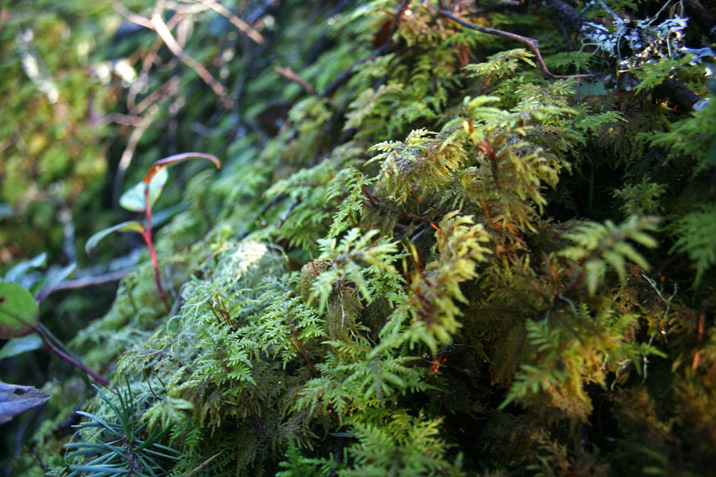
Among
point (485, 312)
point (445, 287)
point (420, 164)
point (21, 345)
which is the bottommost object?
point (21, 345)

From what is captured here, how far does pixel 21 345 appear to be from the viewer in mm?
1642

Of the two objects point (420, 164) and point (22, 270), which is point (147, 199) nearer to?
point (22, 270)

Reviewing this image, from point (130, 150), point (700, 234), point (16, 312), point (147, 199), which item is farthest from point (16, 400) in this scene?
point (130, 150)

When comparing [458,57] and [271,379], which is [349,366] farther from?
[458,57]

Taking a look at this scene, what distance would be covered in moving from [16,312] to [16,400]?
0.44 meters

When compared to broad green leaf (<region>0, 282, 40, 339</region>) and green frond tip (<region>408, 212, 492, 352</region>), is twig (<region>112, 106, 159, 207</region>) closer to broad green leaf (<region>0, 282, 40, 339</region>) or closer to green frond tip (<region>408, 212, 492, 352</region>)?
broad green leaf (<region>0, 282, 40, 339</region>)

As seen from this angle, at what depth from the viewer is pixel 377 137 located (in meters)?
1.64

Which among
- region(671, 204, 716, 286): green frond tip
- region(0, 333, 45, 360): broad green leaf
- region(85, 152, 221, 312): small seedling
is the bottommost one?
region(0, 333, 45, 360): broad green leaf

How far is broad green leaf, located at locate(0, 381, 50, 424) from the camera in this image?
1.22 metres

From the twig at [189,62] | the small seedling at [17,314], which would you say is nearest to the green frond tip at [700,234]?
the small seedling at [17,314]

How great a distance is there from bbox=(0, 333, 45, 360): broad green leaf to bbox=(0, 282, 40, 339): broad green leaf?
0.14 ft

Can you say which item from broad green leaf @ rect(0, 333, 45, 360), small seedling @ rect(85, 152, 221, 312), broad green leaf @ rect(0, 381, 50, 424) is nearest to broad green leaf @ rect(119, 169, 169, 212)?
small seedling @ rect(85, 152, 221, 312)

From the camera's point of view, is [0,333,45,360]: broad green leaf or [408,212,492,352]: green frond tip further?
[0,333,45,360]: broad green leaf

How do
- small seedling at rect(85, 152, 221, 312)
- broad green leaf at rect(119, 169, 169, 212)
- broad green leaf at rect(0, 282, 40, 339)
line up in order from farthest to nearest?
broad green leaf at rect(119, 169, 169, 212)
small seedling at rect(85, 152, 221, 312)
broad green leaf at rect(0, 282, 40, 339)
